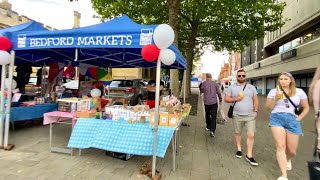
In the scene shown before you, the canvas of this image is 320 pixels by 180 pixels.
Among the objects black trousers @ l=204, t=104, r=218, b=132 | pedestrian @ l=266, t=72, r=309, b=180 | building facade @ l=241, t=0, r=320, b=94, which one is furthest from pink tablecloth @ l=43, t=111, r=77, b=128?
building facade @ l=241, t=0, r=320, b=94

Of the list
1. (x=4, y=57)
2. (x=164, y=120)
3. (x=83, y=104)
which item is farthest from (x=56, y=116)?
(x=164, y=120)

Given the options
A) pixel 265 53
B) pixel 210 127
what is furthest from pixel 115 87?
pixel 265 53

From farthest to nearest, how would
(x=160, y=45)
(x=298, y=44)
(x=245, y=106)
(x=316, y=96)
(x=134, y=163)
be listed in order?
(x=298, y=44), (x=245, y=106), (x=134, y=163), (x=160, y=45), (x=316, y=96)

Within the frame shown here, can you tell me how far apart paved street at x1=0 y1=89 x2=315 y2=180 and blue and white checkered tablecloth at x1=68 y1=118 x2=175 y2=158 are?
1.41 ft

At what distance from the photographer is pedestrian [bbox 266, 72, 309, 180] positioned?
4.23 meters

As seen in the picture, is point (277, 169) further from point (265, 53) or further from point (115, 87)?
point (265, 53)

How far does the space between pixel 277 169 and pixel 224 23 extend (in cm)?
1538

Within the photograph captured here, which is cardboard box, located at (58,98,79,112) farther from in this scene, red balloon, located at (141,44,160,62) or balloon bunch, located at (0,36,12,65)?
red balloon, located at (141,44,160,62)

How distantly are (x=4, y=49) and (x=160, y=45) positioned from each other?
11.4 feet

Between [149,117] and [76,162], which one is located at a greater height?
[149,117]

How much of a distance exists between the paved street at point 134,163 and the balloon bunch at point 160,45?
6.61 ft

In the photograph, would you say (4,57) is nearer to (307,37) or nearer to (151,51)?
(151,51)

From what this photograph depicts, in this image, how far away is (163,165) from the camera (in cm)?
509

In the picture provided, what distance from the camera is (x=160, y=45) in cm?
441
